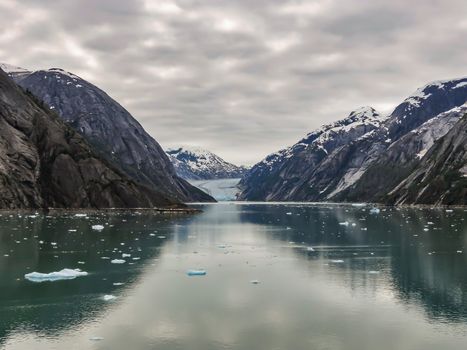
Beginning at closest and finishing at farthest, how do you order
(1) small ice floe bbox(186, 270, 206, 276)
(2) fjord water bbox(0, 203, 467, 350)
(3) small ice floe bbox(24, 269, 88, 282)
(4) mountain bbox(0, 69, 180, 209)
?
(2) fjord water bbox(0, 203, 467, 350)
(3) small ice floe bbox(24, 269, 88, 282)
(1) small ice floe bbox(186, 270, 206, 276)
(4) mountain bbox(0, 69, 180, 209)

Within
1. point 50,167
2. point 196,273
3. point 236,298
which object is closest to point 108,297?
point 236,298

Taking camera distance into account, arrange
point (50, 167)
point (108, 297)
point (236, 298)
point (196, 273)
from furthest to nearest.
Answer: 1. point (50, 167)
2. point (196, 273)
3. point (236, 298)
4. point (108, 297)

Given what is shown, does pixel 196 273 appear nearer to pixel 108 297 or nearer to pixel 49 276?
pixel 108 297

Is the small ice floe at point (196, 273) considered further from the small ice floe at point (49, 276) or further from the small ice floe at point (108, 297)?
the small ice floe at point (108, 297)

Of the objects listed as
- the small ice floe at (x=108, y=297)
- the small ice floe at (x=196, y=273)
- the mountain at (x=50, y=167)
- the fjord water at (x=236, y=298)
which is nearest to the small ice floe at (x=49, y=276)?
the fjord water at (x=236, y=298)

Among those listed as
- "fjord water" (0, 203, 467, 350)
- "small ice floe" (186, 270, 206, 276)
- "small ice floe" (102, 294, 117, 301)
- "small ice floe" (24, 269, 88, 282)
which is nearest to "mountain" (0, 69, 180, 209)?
"fjord water" (0, 203, 467, 350)

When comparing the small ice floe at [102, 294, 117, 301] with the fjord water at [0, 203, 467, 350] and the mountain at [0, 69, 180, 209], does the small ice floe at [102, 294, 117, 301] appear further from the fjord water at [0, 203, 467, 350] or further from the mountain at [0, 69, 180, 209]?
the mountain at [0, 69, 180, 209]

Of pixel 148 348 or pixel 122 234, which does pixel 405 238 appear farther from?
pixel 148 348
